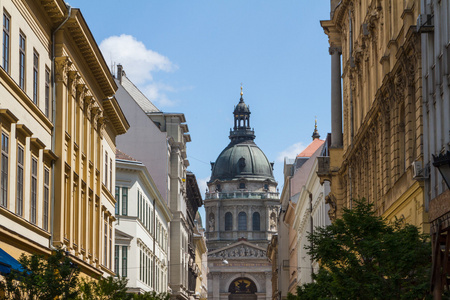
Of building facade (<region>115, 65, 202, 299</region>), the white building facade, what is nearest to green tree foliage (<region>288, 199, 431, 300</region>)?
the white building facade

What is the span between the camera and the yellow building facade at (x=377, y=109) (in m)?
27.4

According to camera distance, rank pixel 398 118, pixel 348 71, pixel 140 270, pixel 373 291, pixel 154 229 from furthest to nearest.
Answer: pixel 154 229 → pixel 140 270 → pixel 348 71 → pixel 398 118 → pixel 373 291

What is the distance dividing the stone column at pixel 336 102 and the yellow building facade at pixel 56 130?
38.6 ft

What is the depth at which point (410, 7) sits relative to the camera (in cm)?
2792

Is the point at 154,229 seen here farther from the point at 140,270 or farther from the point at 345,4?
the point at 345,4

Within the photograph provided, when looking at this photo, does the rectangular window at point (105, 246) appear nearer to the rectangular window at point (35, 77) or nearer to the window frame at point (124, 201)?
the window frame at point (124, 201)

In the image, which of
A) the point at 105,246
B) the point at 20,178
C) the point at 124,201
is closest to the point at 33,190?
the point at 20,178

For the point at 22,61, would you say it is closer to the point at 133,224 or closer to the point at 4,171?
the point at 4,171

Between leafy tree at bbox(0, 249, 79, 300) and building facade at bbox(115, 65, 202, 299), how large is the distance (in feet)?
148

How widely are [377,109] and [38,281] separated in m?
17.3

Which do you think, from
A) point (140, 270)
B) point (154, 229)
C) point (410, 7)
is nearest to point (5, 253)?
point (410, 7)

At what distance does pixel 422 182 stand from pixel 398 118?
4667mm

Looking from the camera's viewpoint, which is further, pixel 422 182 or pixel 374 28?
pixel 374 28

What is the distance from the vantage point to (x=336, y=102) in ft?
157
